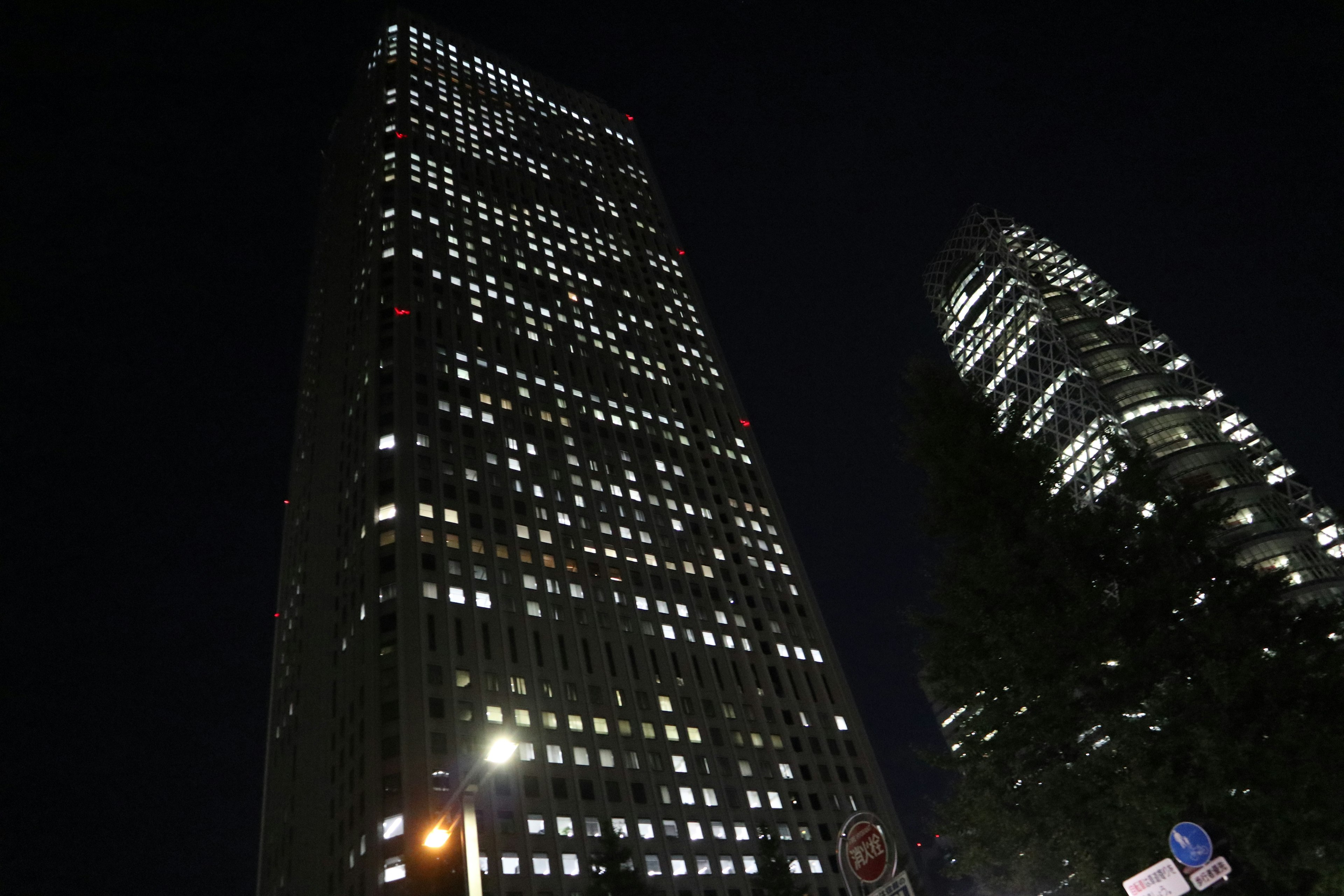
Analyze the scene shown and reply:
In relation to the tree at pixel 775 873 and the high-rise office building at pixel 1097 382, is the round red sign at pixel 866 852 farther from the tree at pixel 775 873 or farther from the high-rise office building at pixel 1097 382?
the high-rise office building at pixel 1097 382

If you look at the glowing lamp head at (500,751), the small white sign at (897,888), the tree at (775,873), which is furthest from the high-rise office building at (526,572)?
the small white sign at (897,888)

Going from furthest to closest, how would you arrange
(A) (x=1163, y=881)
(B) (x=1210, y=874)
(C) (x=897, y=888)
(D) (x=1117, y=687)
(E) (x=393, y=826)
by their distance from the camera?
(E) (x=393, y=826), (D) (x=1117, y=687), (A) (x=1163, y=881), (B) (x=1210, y=874), (C) (x=897, y=888)

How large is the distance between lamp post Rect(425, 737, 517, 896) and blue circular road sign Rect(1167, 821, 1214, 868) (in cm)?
1030

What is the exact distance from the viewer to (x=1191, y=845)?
39.6 feet

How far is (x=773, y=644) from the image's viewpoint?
78688 mm

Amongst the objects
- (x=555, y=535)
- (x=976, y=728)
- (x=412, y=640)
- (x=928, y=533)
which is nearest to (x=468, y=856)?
(x=976, y=728)

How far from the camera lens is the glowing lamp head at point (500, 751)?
1433 centimetres

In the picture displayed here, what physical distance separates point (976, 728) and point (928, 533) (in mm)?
5020

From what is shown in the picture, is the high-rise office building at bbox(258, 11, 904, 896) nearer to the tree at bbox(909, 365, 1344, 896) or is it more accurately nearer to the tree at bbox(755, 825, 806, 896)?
the tree at bbox(755, 825, 806, 896)

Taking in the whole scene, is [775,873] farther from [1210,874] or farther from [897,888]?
[897,888]

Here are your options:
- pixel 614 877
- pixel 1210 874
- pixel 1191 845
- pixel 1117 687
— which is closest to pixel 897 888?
pixel 1191 845

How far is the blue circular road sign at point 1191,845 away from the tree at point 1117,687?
251 centimetres

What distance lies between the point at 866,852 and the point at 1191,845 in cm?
468

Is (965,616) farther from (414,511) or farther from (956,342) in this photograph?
(956,342)
